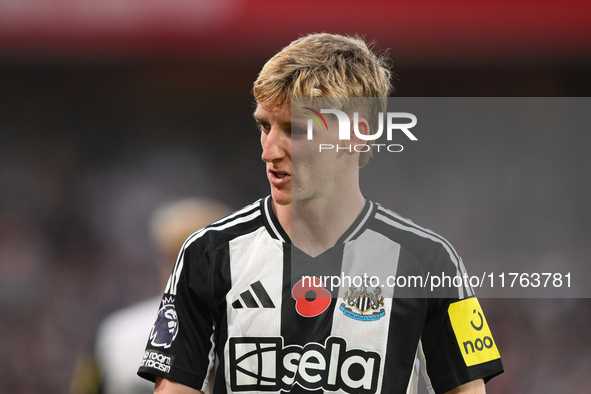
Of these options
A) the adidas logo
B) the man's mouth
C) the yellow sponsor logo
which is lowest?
the yellow sponsor logo

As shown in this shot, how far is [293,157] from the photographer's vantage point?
1.76 meters

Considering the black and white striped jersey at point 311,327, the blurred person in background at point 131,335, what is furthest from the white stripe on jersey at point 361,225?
the blurred person in background at point 131,335

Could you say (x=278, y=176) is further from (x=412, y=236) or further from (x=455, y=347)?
(x=455, y=347)

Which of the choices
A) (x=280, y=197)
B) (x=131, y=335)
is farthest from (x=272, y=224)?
(x=131, y=335)

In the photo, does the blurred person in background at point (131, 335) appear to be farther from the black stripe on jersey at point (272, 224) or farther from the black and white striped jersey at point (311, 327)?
the black stripe on jersey at point (272, 224)

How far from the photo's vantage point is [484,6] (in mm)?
3000

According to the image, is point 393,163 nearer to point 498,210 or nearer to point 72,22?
point 498,210

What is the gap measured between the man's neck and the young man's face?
0.14 ft

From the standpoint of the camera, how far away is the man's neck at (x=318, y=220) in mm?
1858

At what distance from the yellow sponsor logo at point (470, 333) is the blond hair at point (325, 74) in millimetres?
468

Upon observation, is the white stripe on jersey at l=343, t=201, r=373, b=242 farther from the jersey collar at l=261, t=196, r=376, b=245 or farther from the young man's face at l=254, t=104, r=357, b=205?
the young man's face at l=254, t=104, r=357, b=205

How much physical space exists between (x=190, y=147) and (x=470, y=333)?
8.65ft

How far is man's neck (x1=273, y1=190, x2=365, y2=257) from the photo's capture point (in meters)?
1.86

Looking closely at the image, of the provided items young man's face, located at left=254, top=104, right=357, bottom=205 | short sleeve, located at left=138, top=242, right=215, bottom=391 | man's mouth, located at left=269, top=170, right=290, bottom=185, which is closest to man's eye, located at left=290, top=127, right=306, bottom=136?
young man's face, located at left=254, top=104, right=357, bottom=205
